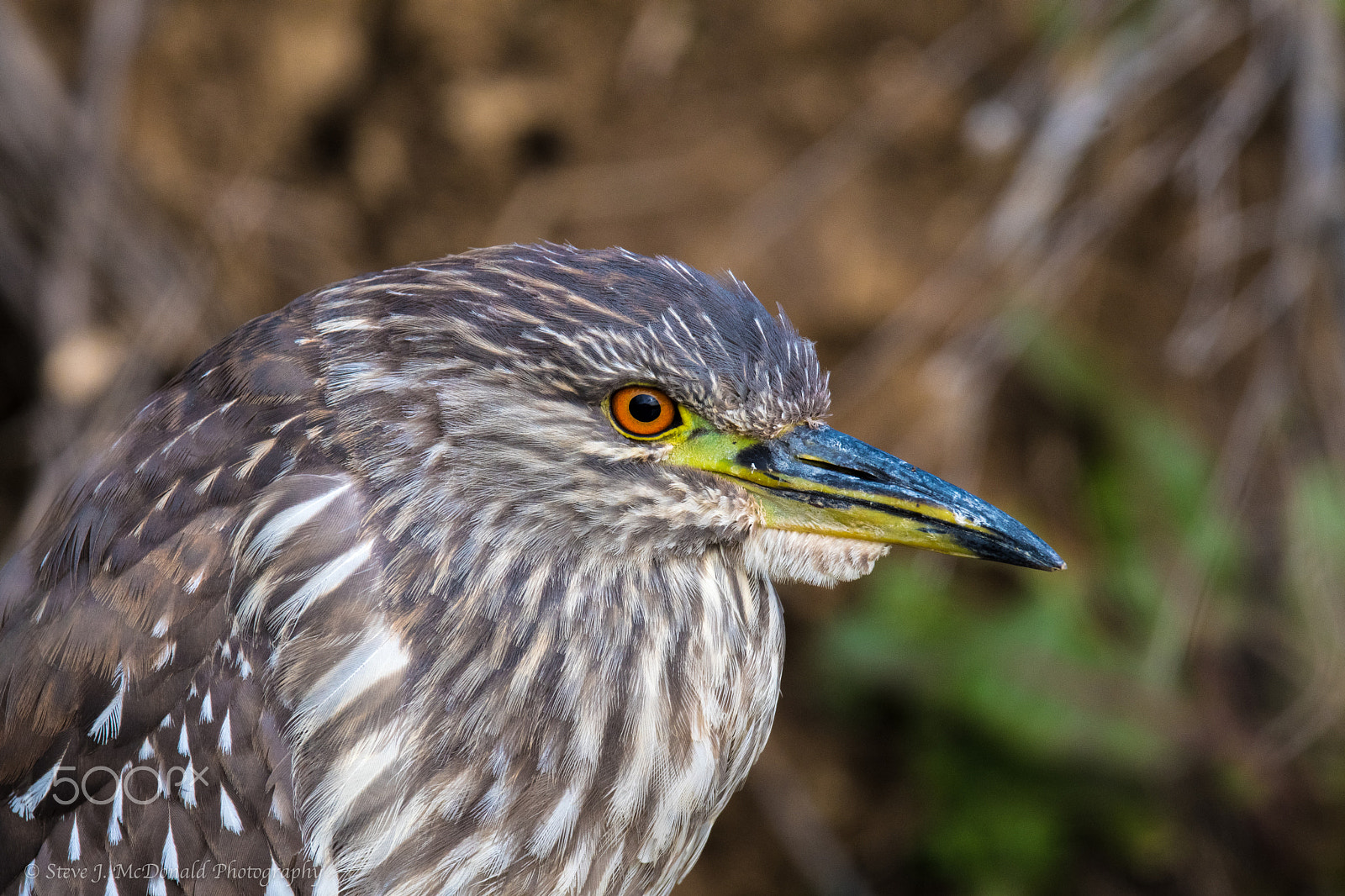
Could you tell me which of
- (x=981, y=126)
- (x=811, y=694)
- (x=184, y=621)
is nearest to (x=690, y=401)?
(x=184, y=621)

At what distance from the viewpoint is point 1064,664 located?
3873 millimetres

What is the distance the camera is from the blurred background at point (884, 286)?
12.9ft

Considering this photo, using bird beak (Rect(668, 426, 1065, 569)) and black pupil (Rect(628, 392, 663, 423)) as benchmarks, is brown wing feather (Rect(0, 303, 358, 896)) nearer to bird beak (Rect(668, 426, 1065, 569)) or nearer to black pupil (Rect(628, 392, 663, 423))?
black pupil (Rect(628, 392, 663, 423))

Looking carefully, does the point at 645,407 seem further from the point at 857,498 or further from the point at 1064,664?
the point at 1064,664

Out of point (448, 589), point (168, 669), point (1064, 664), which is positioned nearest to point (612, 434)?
point (448, 589)

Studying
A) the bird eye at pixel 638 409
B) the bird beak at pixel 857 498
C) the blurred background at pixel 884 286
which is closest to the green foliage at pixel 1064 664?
the blurred background at pixel 884 286

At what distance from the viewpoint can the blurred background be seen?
154 inches

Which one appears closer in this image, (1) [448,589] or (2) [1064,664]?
(1) [448,589]

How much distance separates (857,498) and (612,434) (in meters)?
0.41

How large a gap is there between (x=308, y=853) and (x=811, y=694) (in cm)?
287

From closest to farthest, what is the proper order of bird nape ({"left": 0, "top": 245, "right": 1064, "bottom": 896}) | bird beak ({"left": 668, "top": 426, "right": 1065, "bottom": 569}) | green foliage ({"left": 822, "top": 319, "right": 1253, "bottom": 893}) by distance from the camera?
bird nape ({"left": 0, "top": 245, "right": 1064, "bottom": 896}) → bird beak ({"left": 668, "top": 426, "right": 1065, "bottom": 569}) → green foliage ({"left": 822, "top": 319, "right": 1253, "bottom": 893})

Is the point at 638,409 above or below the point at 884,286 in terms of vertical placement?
below

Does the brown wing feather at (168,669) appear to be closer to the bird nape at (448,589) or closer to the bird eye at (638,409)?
the bird nape at (448,589)

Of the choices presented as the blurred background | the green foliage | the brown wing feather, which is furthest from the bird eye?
the green foliage
